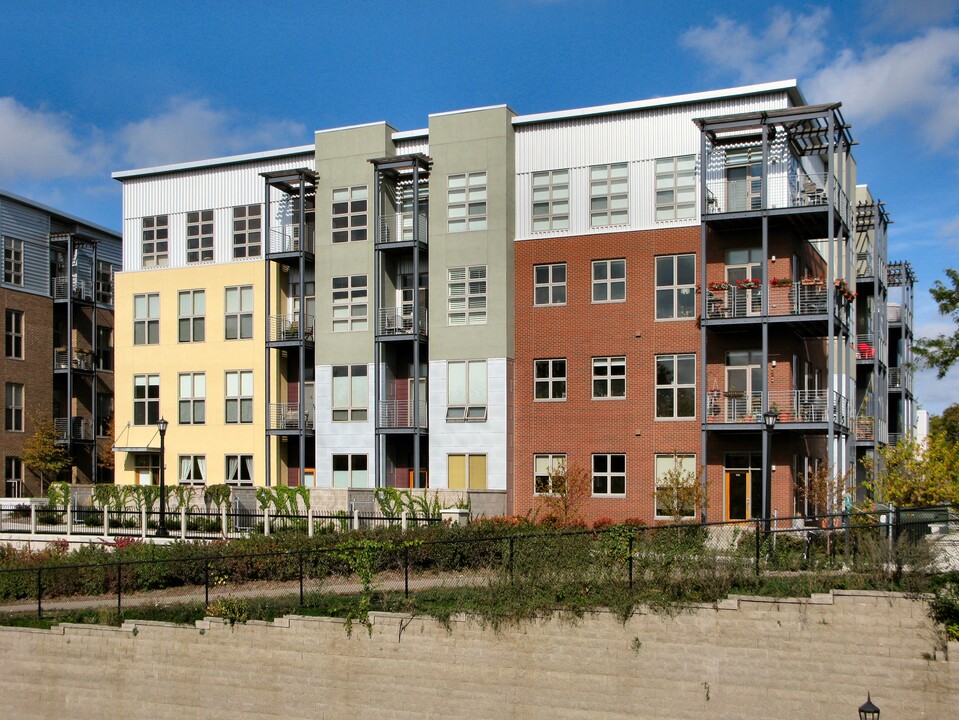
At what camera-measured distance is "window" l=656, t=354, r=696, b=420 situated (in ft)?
113

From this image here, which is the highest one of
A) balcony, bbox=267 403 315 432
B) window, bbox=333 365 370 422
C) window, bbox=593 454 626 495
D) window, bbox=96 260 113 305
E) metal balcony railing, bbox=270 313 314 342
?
window, bbox=96 260 113 305

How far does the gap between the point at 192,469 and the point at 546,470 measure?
48.1 ft

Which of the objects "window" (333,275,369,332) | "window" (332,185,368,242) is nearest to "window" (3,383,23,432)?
"window" (333,275,369,332)

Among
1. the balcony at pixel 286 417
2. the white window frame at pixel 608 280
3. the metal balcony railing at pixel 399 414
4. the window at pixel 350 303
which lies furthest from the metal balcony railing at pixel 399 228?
the balcony at pixel 286 417

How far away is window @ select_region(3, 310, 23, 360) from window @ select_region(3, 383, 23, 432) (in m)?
1.43

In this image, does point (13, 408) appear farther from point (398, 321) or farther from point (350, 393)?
point (398, 321)

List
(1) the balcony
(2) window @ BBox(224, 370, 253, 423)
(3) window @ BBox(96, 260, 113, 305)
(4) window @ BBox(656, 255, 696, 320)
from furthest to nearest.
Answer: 1. (3) window @ BBox(96, 260, 113, 305)
2. (2) window @ BBox(224, 370, 253, 423)
3. (1) the balcony
4. (4) window @ BBox(656, 255, 696, 320)

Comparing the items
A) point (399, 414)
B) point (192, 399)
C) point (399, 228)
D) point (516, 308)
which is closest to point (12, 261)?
point (192, 399)

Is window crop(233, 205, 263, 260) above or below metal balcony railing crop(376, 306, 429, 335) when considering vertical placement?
above

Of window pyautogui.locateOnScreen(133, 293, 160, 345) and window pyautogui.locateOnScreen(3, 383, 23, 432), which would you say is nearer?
window pyautogui.locateOnScreen(133, 293, 160, 345)

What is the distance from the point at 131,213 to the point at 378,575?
89.9 ft

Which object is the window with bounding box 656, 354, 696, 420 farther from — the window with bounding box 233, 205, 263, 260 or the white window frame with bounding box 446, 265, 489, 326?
the window with bounding box 233, 205, 263, 260

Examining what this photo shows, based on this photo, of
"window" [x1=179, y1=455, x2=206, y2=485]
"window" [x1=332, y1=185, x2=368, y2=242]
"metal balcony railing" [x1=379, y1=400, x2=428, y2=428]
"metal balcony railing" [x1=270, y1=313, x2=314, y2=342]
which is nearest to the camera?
"metal balcony railing" [x1=379, y1=400, x2=428, y2=428]

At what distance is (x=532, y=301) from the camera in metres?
36.9
